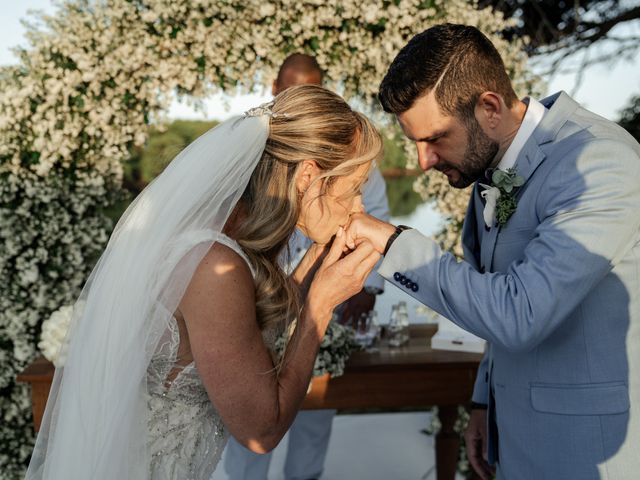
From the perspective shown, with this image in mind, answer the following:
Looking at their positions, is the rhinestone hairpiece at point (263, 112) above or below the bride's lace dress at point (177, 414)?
above

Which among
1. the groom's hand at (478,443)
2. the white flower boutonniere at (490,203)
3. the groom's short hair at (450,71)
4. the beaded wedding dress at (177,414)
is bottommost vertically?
the groom's hand at (478,443)

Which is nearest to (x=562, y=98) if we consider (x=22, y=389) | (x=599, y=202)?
(x=599, y=202)

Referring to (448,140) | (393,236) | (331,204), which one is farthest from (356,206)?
(448,140)

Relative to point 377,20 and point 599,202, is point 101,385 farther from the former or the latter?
point 377,20

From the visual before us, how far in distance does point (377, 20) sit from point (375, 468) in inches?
135

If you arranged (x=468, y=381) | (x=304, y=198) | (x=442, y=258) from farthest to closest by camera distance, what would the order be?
(x=468, y=381), (x=304, y=198), (x=442, y=258)

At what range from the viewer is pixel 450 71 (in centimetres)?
223

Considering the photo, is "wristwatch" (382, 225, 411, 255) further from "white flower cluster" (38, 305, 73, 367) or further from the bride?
"white flower cluster" (38, 305, 73, 367)

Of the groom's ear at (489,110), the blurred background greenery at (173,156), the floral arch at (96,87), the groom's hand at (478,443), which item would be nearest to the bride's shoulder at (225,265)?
the blurred background greenery at (173,156)

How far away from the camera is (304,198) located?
223 cm

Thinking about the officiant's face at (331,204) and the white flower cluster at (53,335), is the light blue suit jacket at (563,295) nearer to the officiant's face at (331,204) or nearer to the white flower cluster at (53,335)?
the officiant's face at (331,204)

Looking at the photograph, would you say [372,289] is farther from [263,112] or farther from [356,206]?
[263,112]

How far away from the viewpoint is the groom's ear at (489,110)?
2238mm

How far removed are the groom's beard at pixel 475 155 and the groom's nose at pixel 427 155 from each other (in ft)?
0.09
